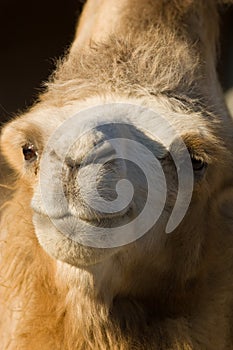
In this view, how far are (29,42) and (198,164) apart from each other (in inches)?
157

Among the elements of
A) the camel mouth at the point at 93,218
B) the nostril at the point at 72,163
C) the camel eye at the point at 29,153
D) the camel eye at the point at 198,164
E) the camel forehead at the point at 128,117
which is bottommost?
the camel mouth at the point at 93,218

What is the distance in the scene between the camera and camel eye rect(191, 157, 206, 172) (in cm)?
319

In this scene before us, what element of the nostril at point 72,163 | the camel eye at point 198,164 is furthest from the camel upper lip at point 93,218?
the camel eye at point 198,164

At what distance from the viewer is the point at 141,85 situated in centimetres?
329

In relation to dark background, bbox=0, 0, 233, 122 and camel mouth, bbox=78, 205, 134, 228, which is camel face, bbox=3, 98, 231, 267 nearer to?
camel mouth, bbox=78, 205, 134, 228

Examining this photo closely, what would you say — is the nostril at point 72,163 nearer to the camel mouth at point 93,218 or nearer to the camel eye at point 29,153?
the camel mouth at point 93,218

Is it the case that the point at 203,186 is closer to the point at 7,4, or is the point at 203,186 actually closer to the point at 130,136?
the point at 130,136

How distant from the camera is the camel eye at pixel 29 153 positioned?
314 centimetres

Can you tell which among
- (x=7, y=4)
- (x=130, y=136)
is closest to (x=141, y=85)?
(x=130, y=136)

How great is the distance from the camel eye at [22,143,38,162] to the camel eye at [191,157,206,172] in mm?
540

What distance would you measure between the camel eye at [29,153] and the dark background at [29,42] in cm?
359

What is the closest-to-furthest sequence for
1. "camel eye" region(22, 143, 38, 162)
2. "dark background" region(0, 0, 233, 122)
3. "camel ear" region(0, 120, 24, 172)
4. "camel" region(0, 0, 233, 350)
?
1. "camel" region(0, 0, 233, 350)
2. "camel eye" region(22, 143, 38, 162)
3. "camel ear" region(0, 120, 24, 172)
4. "dark background" region(0, 0, 233, 122)

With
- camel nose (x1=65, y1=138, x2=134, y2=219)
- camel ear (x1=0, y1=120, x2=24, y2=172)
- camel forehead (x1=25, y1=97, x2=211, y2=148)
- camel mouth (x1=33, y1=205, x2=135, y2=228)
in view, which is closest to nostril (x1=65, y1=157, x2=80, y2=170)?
camel nose (x1=65, y1=138, x2=134, y2=219)

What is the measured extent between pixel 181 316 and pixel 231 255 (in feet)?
1.11
